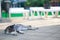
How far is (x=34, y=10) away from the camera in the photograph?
1230 cm

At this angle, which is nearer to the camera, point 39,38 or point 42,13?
point 39,38

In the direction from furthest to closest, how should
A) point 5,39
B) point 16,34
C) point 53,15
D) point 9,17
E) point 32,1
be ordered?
point 32,1 → point 53,15 → point 9,17 → point 16,34 → point 5,39

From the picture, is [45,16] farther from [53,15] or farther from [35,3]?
[35,3]

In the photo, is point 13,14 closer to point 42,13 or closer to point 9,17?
point 9,17

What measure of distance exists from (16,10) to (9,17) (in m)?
0.55

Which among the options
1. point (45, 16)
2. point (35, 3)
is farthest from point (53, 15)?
point (35, 3)

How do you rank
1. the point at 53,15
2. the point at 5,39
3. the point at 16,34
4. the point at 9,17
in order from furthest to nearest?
the point at 53,15 < the point at 9,17 < the point at 16,34 < the point at 5,39

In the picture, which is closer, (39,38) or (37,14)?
(39,38)

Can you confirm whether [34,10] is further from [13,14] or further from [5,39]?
[5,39]

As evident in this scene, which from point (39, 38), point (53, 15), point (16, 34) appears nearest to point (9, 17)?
point (53, 15)

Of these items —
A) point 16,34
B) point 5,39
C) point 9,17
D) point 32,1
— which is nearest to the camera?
point 5,39

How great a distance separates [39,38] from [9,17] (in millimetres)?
5911

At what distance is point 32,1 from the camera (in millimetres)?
14227

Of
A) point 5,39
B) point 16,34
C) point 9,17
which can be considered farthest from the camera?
point 9,17
